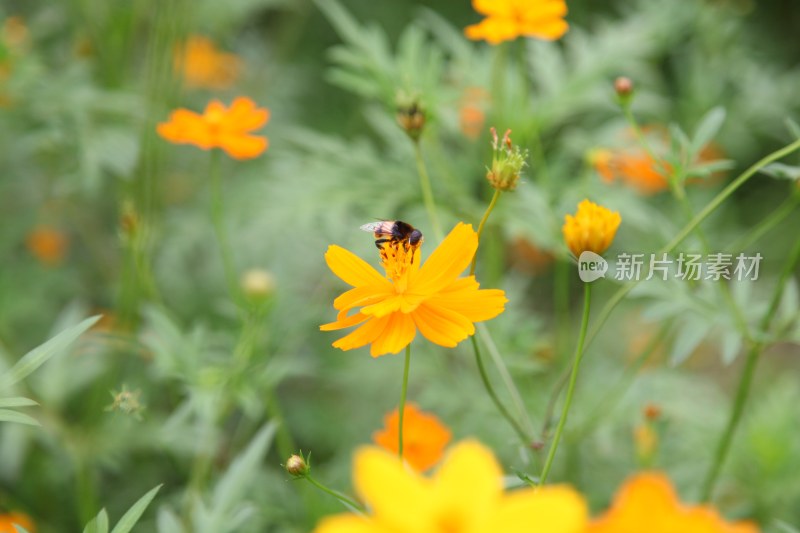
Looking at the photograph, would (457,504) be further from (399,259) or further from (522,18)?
(522,18)

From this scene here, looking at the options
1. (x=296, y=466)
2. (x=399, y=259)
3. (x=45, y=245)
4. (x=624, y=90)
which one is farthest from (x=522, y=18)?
(x=45, y=245)

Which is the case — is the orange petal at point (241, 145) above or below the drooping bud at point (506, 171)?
below

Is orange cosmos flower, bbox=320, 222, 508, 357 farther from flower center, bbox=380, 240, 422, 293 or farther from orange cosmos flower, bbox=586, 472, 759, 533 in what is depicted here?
orange cosmos flower, bbox=586, 472, 759, 533

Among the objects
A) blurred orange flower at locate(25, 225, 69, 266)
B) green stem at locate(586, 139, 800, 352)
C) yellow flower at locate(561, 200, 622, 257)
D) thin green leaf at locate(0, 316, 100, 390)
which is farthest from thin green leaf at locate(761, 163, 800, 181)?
blurred orange flower at locate(25, 225, 69, 266)

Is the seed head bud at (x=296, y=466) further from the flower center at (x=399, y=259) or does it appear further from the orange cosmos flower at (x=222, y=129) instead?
the orange cosmos flower at (x=222, y=129)

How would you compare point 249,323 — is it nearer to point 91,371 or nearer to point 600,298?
point 91,371

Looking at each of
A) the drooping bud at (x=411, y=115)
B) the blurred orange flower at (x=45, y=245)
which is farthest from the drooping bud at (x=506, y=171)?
the blurred orange flower at (x=45, y=245)
